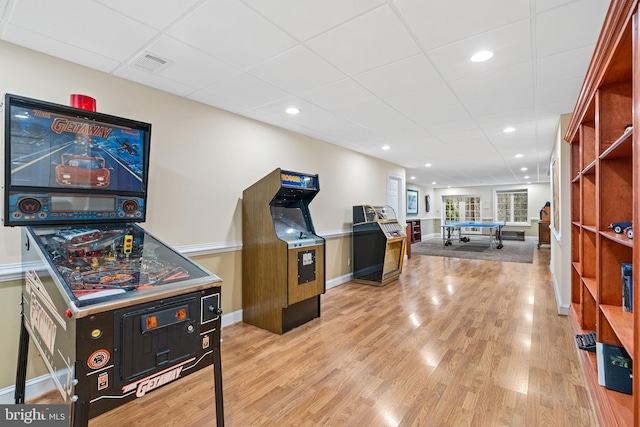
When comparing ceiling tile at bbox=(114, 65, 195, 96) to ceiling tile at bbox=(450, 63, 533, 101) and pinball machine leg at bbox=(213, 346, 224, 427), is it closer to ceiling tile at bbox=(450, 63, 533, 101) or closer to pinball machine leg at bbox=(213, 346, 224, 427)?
pinball machine leg at bbox=(213, 346, 224, 427)

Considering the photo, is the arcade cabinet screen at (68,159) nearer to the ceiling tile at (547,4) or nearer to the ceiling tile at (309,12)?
the ceiling tile at (309,12)

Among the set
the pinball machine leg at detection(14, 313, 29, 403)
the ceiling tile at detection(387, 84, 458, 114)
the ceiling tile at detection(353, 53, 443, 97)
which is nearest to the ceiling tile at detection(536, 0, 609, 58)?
the ceiling tile at detection(353, 53, 443, 97)

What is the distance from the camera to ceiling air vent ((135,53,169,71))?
2.23 metres

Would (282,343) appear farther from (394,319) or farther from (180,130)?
(180,130)

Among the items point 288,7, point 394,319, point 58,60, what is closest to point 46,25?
point 58,60

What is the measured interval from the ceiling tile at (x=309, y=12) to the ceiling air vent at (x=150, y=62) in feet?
3.36

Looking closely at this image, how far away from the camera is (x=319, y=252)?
3.51 m

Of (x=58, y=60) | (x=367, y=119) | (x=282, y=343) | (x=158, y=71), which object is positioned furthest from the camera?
(x=367, y=119)

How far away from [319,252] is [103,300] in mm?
2463

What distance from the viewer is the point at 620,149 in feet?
5.39

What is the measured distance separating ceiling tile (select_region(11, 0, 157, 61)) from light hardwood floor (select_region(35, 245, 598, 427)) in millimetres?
2463

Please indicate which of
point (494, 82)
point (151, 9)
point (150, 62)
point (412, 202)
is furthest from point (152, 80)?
point (412, 202)

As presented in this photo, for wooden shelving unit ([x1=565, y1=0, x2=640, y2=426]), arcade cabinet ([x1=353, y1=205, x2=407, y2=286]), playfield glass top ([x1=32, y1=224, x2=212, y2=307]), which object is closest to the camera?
wooden shelving unit ([x1=565, y1=0, x2=640, y2=426])

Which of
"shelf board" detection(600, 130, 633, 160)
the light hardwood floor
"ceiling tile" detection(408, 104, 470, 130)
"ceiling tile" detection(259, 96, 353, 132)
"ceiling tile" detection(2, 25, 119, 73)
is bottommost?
the light hardwood floor
